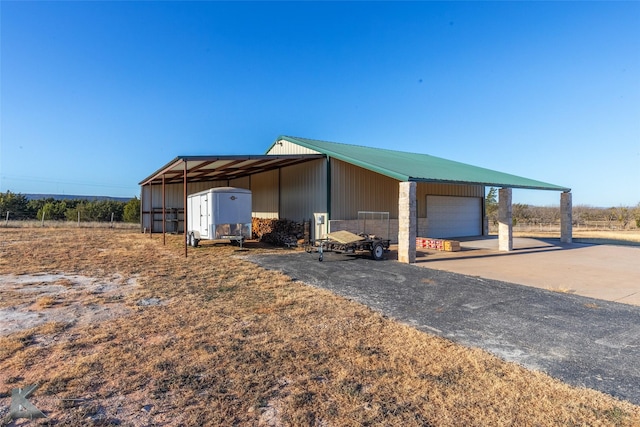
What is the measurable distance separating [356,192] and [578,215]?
132 feet

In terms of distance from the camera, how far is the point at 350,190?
16.4 metres

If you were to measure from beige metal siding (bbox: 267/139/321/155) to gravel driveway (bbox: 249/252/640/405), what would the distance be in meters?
10.2

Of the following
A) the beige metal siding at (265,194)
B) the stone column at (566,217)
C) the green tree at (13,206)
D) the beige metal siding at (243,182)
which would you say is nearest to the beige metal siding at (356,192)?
the beige metal siding at (265,194)

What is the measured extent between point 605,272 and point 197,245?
15075 millimetres

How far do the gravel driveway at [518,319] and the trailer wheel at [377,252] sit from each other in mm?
2401

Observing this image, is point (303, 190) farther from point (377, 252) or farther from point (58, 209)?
point (58, 209)

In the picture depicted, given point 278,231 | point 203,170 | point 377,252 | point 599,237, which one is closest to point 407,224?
point 377,252

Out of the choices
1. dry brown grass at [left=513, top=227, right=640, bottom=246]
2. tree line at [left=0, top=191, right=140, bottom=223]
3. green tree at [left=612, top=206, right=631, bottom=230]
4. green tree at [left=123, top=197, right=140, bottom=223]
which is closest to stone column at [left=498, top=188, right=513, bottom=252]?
dry brown grass at [left=513, top=227, right=640, bottom=246]

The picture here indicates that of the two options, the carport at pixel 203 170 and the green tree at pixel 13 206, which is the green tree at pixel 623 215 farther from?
the green tree at pixel 13 206

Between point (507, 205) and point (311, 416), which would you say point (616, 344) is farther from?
point (507, 205)

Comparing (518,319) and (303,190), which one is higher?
(303,190)

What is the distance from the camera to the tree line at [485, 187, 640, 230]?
127 ft

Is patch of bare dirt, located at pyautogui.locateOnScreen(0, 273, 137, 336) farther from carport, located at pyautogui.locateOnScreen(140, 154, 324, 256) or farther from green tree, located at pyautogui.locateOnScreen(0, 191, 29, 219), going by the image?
green tree, located at pyautogui.locateOnScreen(0, 191, 29, 219)

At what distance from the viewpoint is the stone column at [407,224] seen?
11461 millimetres
